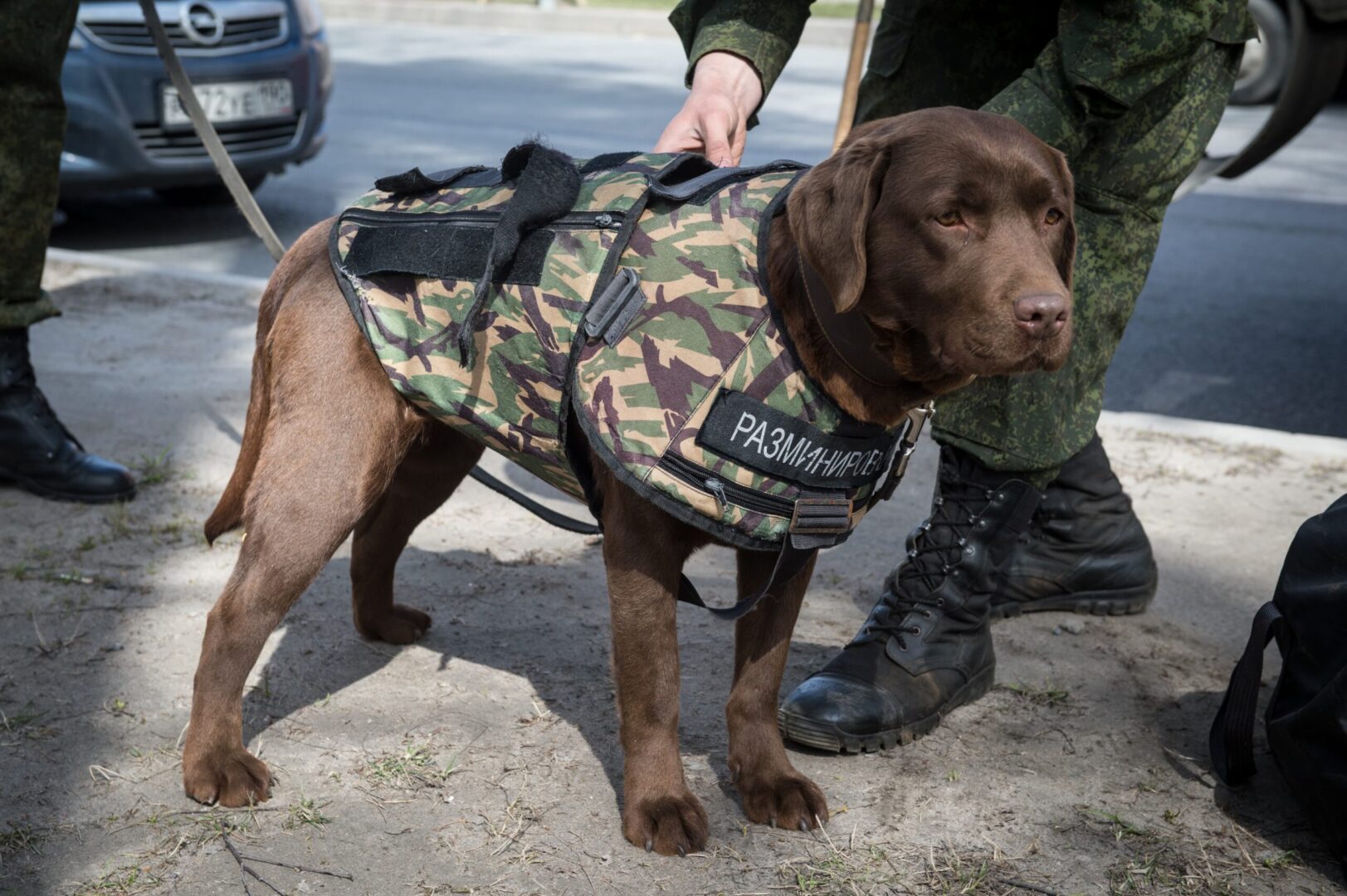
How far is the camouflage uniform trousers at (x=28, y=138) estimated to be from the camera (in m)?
3.60

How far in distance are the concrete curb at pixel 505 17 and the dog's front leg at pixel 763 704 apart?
53.3 ft

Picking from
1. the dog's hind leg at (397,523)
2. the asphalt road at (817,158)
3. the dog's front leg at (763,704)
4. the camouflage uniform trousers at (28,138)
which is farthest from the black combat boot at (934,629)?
the asphalt road at (817,158)

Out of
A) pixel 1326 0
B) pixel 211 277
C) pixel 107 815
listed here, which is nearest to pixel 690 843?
pixel 107 815

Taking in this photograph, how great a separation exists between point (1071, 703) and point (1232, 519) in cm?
139

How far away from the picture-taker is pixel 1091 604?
3.51m

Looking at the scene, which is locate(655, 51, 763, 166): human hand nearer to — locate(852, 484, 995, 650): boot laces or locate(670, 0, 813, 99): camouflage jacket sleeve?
locate(670, 0, 813, 99): camouflage jacket sleeve

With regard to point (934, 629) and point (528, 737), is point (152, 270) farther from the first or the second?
point (934, 629)

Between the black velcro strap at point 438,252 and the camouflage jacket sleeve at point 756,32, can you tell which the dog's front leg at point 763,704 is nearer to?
the black velcro strap at point 438,252

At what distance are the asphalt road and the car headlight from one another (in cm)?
99

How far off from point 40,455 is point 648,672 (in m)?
2.28

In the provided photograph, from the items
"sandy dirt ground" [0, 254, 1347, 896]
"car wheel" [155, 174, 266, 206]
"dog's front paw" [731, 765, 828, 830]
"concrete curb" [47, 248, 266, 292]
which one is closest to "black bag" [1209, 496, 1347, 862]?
"sandy dirt ground" [0, 254, 1347, 896]

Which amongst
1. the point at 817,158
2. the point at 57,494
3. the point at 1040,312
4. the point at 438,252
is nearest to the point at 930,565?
the point at 1040,312

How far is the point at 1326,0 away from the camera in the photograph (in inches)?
250

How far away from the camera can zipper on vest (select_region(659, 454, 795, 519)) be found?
7.42 ft
